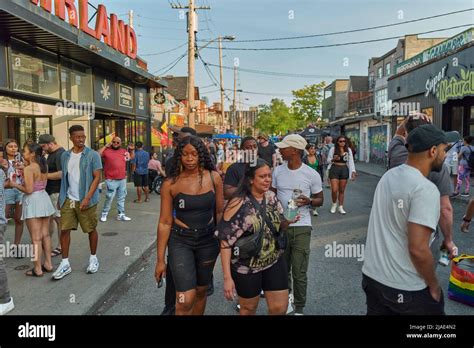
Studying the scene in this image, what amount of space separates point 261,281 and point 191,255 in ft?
2.00

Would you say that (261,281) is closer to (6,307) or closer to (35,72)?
(6,307)

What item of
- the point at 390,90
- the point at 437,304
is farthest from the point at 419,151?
the point at 390,90

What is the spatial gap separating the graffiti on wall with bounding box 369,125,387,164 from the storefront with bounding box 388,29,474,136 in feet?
15.7

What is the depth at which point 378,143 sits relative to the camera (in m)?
26.5

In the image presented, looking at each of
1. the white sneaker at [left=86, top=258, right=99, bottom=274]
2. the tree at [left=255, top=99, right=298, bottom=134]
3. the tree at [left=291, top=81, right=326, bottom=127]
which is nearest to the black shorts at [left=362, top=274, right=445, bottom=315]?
the white sneaker at [left=86, top=258, right=99, bottom=274]

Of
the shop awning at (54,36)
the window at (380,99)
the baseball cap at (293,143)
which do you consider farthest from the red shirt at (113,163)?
the window at (380,99)

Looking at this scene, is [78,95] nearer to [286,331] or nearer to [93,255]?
[93,255]

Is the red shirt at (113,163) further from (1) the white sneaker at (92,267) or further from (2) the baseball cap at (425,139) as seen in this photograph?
(2) the baseball cap at (425,139)

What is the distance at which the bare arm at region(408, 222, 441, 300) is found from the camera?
2098 millimetres

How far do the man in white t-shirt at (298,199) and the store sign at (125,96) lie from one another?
11.3 meters

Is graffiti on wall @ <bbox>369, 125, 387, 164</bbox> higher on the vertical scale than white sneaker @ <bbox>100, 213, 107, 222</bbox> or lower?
higher

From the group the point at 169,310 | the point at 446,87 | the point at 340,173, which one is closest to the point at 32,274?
the point at 169,310

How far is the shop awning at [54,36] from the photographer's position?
22.5 ft

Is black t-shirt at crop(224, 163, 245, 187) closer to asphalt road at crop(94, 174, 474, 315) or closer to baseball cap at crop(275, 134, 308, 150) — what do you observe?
baseball cap at crop(275, 134, 308, 150)
